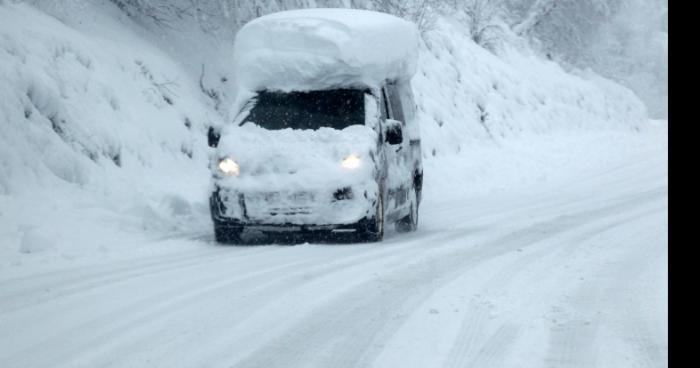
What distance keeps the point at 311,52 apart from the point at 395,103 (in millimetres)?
1629

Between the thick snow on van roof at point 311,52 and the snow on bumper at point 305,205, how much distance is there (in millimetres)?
1667

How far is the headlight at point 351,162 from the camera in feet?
33.5

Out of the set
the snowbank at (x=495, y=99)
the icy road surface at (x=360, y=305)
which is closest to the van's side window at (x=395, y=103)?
the icy road surface at (x=360, y=305)

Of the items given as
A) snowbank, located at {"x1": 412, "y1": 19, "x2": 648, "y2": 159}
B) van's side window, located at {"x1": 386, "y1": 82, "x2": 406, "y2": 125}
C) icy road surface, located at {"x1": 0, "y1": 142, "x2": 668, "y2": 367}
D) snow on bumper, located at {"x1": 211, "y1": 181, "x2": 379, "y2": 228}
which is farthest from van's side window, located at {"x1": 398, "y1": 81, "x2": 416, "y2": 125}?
snowbank, located at {"x1": 412, "y1": 19, "x2": 648, "y2": 159}

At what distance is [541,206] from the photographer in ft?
47.5

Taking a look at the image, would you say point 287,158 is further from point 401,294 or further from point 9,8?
point 9,8

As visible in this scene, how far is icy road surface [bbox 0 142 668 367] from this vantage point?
521 centimetres

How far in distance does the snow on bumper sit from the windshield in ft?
3.35

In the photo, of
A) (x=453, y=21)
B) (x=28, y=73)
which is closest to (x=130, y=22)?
(x=28, y=73)

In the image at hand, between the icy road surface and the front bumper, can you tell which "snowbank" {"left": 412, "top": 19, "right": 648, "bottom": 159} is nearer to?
the front bumper

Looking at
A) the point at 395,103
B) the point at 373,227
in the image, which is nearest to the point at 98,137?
the point at 395,103

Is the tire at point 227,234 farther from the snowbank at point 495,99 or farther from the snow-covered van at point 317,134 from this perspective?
the snowbank at point 495,99

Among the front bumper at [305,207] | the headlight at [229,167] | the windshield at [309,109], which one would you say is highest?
the windshield at [309,109]

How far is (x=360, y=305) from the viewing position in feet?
21.8
